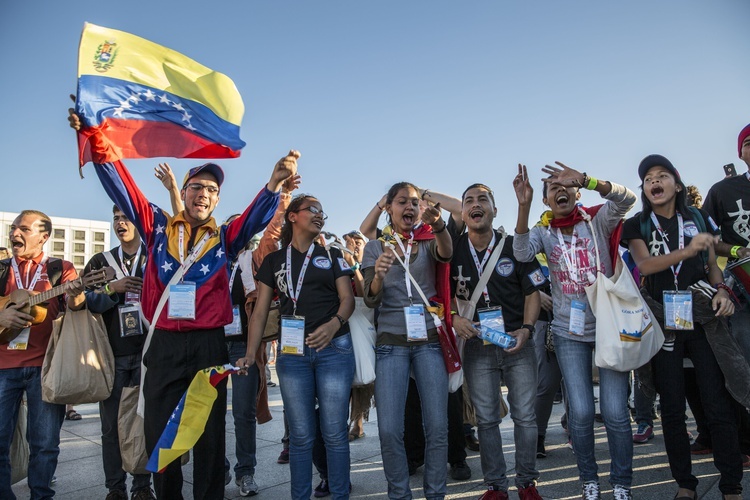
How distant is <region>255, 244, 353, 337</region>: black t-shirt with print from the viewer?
12.7 ft

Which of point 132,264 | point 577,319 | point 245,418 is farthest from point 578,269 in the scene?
point 132,264

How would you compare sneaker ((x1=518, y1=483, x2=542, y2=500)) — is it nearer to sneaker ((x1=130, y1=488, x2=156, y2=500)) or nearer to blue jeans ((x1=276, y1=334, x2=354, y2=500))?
blue jeans ((x1=276, y1=334, x2=354, y2=500))

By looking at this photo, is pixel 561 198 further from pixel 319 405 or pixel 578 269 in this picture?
pixel 319 405

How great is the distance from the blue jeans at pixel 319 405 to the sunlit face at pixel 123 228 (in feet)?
6.75

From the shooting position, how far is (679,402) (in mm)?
3719

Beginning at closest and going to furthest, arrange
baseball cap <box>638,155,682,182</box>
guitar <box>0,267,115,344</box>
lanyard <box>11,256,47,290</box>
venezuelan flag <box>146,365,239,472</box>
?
venezuelan flag <box>146,365,239,472</box>
baseball cap <box>638,155,682,182</box>
guitar <box>0,267,115,344</box>
lanyard <box>11,256,47,290</box>

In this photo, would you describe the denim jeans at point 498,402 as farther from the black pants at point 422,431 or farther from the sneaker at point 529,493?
the black pants at point 422,431

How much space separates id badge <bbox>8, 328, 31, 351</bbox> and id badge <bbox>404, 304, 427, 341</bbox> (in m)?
3.16

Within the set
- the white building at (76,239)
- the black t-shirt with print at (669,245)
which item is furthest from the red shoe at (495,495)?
Answer: the white building at (76,239)

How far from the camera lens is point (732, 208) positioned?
14.5 feet

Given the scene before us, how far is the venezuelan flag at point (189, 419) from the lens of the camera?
3.34 m

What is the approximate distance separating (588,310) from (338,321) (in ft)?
6.01

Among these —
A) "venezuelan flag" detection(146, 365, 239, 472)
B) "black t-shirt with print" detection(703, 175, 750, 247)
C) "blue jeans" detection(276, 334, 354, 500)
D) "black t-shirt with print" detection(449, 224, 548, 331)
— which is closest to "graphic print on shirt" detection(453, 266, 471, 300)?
"black t-shirt with print" detection(449, 224, 548, 331)

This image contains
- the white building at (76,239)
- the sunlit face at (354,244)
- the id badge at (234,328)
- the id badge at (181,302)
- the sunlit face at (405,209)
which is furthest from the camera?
the white building at (76,239)
